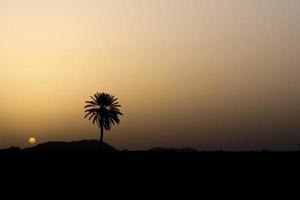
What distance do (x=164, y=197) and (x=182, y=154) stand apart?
497 centimetres

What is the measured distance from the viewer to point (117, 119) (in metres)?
79.2

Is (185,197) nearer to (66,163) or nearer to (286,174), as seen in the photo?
(286,174)

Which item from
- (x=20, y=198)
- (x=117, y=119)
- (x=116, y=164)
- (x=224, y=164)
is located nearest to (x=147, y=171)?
(x=116, y=164)

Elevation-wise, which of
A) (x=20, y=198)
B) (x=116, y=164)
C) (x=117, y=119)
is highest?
(x=117, y=119)

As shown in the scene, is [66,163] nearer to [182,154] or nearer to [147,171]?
[147,171]

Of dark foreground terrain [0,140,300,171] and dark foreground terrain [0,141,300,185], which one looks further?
dark foreground terrain [0,140,300,171]

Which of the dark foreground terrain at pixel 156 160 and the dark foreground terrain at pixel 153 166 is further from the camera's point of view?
the dark foreground terrain at pixel 156 160

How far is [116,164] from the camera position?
29.5 m

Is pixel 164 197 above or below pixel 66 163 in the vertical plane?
below

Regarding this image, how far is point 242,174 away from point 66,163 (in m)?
10.3

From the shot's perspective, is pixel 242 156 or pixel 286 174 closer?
pixel 286 174

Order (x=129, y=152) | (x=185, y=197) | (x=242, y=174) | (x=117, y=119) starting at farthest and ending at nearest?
(x=117, y=119)
(x=129, y=152)
(x=242, y=174)
(x=185, y=197)

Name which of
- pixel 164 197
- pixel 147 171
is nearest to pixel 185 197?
pixel 164 197

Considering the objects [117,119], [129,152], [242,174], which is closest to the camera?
[242,174]
